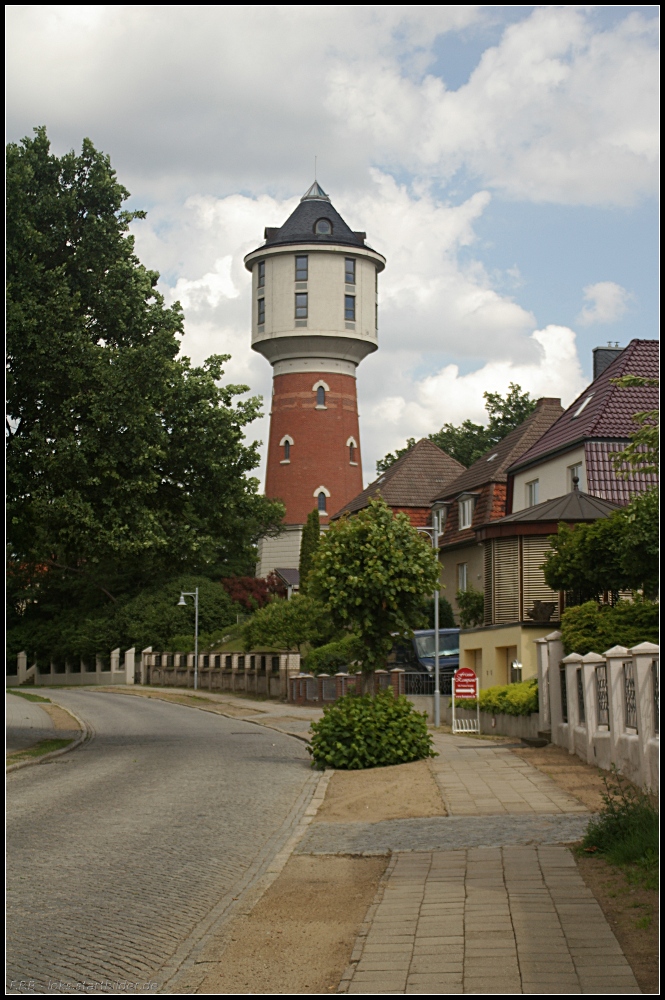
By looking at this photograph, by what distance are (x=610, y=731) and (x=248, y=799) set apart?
4959 millimetres

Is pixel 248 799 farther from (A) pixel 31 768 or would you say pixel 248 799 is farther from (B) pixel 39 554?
(B) pixel 39 554

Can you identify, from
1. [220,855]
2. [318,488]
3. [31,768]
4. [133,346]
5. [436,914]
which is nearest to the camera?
[436,914]

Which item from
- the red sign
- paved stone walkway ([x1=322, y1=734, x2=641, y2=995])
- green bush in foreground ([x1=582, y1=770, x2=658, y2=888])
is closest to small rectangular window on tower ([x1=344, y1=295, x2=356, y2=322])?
the red sign

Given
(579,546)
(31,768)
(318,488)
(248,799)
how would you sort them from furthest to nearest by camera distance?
(318,488) → (579,546) → (31,768) → (248,799)

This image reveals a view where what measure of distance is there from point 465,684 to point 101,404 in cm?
1099

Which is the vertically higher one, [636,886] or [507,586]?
[507,586]

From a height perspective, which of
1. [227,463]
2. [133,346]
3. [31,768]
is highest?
[133,346]

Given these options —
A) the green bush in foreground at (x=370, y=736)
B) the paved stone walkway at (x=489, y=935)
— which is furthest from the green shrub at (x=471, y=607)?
the paved stone walkway at (x=489, y=935)

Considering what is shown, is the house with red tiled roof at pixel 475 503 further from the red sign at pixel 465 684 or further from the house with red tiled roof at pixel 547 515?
the red sign at pixel 465 684

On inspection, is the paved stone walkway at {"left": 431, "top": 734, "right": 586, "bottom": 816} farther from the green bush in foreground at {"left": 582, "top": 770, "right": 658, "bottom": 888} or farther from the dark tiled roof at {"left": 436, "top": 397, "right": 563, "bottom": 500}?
the dark tiled roof at {"left": 436, "top": 397, "right": 563, "bottom": 500}

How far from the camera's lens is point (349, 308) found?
74.5 metres

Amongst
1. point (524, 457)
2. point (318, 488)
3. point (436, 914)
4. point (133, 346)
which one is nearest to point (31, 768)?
point (133, 346)

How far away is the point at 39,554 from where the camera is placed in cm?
2286

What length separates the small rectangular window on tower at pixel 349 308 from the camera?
74.3 metres
